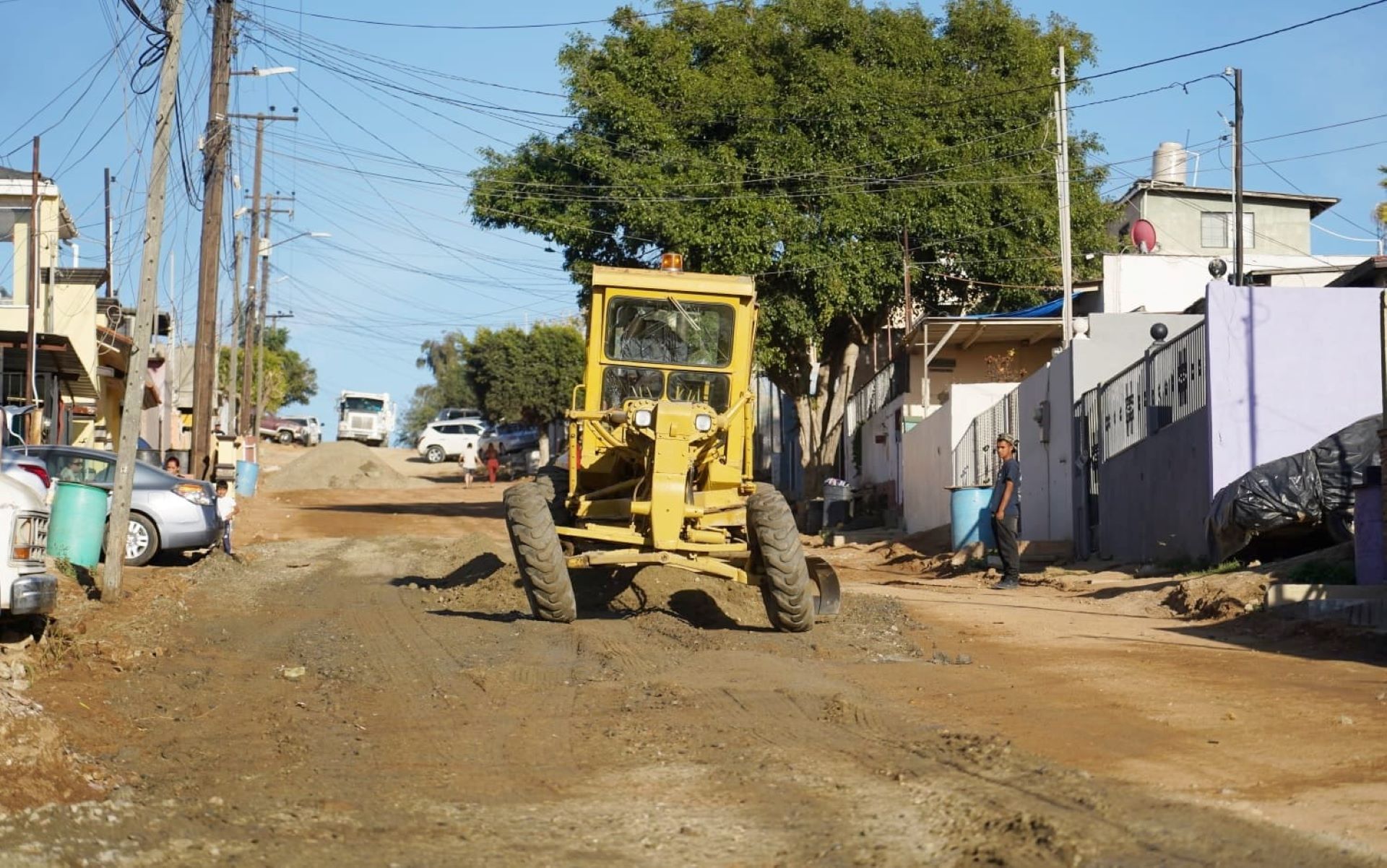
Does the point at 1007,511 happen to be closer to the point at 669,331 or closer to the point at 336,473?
the point at 669,331

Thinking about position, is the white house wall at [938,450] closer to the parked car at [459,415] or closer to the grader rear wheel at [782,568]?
the grader rear wheel at [782,568]

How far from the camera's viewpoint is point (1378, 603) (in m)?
11.7

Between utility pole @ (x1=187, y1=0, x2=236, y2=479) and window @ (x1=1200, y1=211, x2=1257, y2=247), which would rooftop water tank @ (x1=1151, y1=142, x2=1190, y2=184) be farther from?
utility pole @ (x1=187, y1=0, x2=236, y2=479)

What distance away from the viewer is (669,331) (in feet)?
45.4

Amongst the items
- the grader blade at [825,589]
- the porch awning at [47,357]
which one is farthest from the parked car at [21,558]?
the porch awning at [47,357]

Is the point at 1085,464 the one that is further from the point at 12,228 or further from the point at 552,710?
the point at 12,228

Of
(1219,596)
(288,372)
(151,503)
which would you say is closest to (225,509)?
(151,503)

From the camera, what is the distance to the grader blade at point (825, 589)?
13477 mm

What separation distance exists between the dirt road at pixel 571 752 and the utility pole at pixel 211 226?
14.1 metres

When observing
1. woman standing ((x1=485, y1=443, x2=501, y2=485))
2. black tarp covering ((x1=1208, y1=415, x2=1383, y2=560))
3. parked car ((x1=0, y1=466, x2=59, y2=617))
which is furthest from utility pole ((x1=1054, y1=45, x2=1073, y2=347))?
woman standing ((x1=485, y1=443, x2=501, y2=485))

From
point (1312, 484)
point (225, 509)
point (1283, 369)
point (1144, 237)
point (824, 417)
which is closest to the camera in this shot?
point (1312, 484)

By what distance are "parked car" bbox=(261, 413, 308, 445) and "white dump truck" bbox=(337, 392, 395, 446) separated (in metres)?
2.27

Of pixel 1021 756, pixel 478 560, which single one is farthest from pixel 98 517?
pixel 1021 756

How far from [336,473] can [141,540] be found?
28528mm
